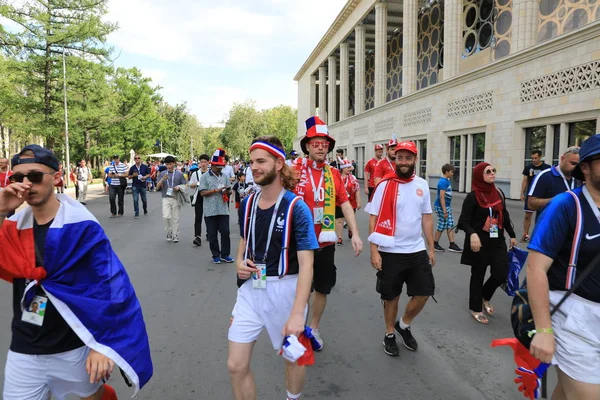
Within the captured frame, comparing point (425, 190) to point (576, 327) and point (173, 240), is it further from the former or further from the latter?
point (173, 240)

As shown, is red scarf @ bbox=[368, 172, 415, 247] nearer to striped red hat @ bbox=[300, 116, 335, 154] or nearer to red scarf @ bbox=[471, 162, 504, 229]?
striped red hat @ bbox=[300, 116, 335, 154]

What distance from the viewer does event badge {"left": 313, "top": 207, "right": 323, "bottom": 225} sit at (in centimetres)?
409

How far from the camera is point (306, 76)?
197 ft

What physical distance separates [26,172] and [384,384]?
2.92 metres

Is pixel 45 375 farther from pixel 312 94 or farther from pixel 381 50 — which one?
pixel 312 94

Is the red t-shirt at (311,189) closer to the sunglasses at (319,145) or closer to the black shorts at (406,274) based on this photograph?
the sunglasses at (319,145)

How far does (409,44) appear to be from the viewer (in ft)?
88.5

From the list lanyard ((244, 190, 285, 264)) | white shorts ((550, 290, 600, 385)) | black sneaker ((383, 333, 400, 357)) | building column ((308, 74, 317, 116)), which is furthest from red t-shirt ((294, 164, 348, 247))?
building column ((308, 74, 317, 116))

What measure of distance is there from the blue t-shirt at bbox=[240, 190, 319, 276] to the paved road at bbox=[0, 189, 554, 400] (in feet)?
3.97

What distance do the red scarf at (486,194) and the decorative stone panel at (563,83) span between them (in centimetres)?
1175

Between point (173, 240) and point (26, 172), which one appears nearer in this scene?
point (26, 172)

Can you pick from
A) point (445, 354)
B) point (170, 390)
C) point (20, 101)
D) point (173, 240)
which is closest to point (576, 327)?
point (445, 354)

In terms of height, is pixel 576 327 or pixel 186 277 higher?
pixel 576 327

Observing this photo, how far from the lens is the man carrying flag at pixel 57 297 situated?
2.03m
